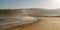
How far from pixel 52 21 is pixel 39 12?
15 cm

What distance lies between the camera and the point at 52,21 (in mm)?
811

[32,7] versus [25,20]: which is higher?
[32,7]

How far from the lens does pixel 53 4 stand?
0.87 meters

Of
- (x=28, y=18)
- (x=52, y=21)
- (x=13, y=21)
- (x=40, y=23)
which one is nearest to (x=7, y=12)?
(x=13, y=21)

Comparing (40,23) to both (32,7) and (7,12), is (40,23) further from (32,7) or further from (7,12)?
(7,12)

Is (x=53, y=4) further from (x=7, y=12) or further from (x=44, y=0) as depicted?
(x=7, y=12)

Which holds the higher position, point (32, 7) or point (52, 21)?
point (32, 7)

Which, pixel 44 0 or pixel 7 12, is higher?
pixel 44 0

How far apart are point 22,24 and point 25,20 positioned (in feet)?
0.16

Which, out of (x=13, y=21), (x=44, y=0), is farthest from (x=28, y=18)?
(x=44, y=0)

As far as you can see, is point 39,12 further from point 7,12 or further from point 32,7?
point 7,12

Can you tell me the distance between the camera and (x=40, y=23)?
804 millimetres

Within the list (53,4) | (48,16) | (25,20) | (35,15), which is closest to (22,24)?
(25,20)

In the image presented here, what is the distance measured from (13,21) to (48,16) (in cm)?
34
